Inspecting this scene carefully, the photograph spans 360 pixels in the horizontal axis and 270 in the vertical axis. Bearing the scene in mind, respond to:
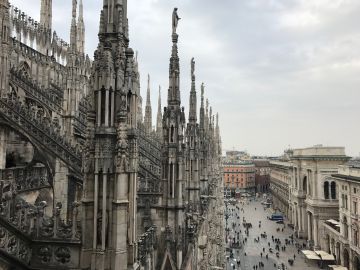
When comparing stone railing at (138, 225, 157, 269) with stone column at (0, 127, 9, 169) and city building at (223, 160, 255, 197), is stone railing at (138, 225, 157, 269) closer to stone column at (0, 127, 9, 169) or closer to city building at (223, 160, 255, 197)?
stone column at (0, 127, 9, 169)

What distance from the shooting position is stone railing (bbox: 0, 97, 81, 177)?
15.0 meters

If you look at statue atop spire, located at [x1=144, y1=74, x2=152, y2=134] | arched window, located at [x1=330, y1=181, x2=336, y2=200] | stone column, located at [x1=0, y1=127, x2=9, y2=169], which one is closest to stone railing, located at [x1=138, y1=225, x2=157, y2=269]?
stone column, located at [x1=0, y1=127, x2=9, y2=169]

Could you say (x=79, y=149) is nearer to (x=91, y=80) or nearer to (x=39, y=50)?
(x=91, y=80)

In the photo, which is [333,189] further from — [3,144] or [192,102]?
[3,144]

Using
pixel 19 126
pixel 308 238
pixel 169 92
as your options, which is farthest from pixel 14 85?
pixel 308 238

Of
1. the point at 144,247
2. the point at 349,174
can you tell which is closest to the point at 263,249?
the point at 349,174

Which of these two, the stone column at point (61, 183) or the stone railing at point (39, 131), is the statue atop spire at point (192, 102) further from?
the stone column at point (61, 183)

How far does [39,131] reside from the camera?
1550 cm

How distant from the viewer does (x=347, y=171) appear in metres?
42.7

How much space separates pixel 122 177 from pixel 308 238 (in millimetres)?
55960

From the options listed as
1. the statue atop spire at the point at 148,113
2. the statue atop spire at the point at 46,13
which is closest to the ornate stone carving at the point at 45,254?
the statue atop spire at the point at 46,13

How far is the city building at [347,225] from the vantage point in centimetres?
3947

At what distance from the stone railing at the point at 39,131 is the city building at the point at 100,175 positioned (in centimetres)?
5

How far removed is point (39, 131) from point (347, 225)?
38.1 m
